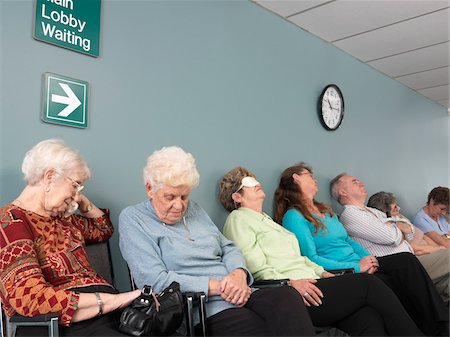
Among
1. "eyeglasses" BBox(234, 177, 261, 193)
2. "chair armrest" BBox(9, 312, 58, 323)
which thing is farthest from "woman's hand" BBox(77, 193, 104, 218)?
"eyeglasses" BBox(234, 177, 261, 193)

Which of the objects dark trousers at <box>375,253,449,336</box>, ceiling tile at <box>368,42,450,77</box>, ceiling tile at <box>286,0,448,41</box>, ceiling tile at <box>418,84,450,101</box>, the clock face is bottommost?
dark trousers at <box>375,253,449,336</box>

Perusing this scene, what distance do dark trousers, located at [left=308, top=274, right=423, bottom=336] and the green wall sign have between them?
166cm

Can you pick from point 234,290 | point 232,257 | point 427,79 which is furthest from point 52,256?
point 427,79

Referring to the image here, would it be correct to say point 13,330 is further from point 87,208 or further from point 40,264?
point 87,208

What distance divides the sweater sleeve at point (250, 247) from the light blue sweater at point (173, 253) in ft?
0.70

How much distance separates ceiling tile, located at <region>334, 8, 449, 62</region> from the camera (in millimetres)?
3559

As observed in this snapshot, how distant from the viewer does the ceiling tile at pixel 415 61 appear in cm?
418

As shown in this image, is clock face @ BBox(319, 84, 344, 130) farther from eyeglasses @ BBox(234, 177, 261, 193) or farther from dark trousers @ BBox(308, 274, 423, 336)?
dark trousers @ BBox(308, 274, 423, 336)

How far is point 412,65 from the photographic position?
15.0 feet

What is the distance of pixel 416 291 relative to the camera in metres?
2.67

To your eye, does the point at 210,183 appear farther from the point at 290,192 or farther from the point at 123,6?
the point at 123,6

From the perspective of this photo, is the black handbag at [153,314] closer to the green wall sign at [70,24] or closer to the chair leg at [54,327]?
the chair leg at [54,327]

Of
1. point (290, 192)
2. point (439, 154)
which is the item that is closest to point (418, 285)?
point (290, 192)

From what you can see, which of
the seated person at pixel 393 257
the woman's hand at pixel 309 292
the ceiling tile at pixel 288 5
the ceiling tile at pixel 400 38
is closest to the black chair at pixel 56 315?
the woman's hand at pixel 309 292
